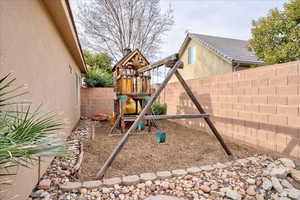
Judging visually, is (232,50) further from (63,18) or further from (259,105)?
(63,18)

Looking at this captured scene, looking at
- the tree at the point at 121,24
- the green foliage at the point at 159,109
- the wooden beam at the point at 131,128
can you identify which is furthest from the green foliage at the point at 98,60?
the wooden beam at the point at 131,128

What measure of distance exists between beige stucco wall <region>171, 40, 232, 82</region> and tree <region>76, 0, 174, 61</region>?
2817mm

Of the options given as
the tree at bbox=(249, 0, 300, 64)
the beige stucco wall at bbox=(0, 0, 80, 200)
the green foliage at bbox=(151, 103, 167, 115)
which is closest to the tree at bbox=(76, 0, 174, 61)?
the green foliage at bbox=(151, 103, 167, 115)

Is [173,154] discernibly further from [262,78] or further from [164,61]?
[262,78]

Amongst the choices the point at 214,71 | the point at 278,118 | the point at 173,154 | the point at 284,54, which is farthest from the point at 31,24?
the point at 214,71

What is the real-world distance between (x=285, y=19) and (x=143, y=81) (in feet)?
19.7

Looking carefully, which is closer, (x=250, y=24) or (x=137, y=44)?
(x=250, y=24)

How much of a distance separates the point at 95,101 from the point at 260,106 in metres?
6.94

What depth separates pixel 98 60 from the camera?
33.5ft

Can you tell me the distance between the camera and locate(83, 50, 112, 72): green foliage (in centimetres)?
1006

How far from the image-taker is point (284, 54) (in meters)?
5.57

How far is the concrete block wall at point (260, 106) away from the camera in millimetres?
2463

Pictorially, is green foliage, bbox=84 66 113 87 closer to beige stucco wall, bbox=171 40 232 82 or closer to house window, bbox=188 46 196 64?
beige stucco wall, bbox=171 40 232 82

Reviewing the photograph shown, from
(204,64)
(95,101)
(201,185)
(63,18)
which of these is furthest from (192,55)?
(201,185)
